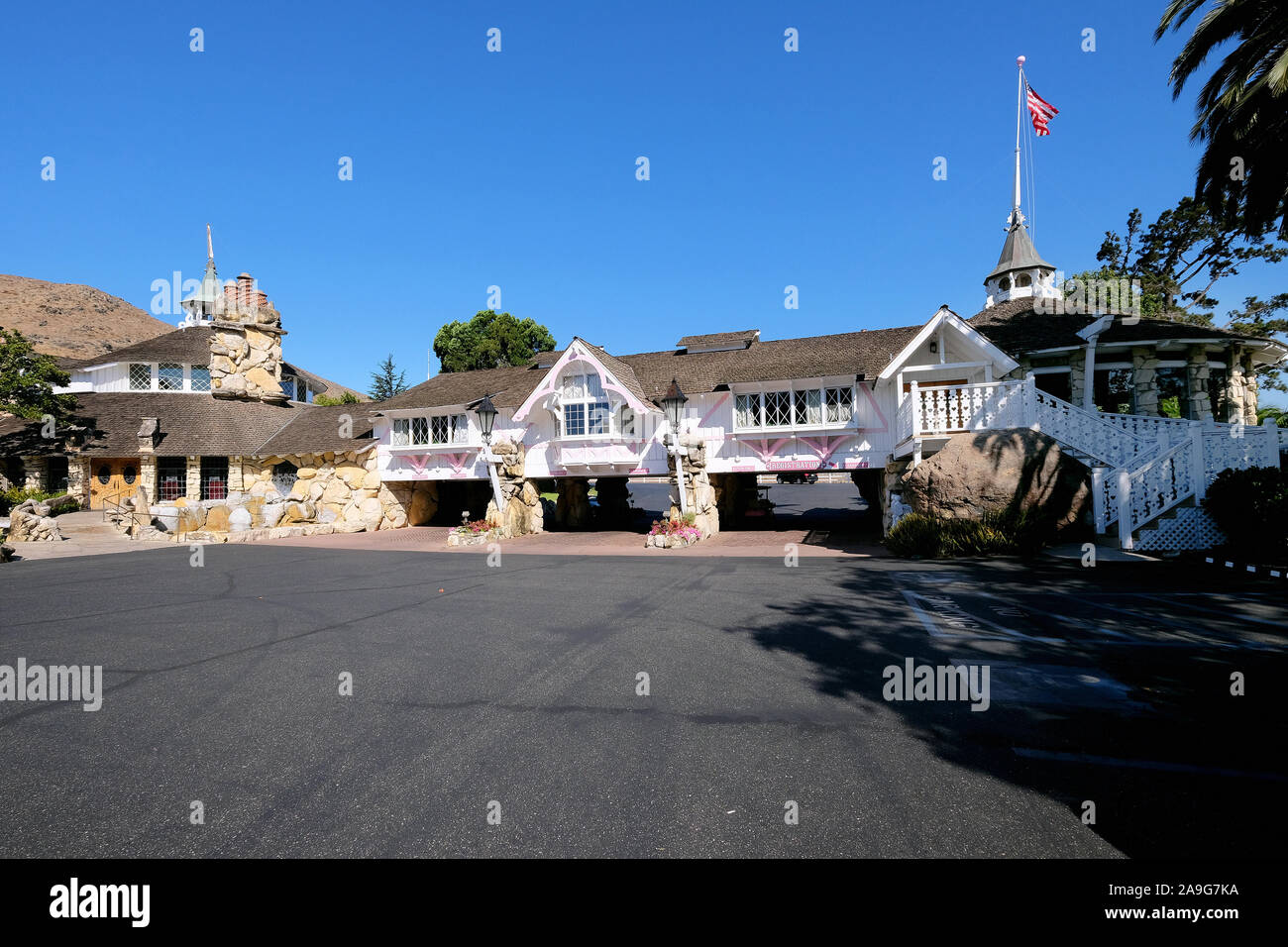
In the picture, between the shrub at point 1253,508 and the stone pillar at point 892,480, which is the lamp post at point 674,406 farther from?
the shrub at point 1253,508

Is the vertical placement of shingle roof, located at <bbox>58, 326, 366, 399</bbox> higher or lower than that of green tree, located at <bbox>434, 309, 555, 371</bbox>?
lower

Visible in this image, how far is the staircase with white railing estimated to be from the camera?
12.6 meters

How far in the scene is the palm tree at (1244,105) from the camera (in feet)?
40.6

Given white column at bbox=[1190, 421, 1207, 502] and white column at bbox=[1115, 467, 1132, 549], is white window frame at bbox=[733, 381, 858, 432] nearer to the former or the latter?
white column at bbox=[1115, 467, 1132, 549]

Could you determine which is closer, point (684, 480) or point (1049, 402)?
point (1049, 402)

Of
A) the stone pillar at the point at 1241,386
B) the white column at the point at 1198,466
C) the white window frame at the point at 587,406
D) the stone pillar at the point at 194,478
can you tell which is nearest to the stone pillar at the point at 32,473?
the stone pillar at the point at 194,478

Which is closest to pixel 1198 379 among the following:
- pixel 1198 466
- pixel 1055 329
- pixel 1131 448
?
pixel 1055 329

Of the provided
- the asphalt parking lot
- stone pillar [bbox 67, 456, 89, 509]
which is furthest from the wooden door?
the asphalt parking lot

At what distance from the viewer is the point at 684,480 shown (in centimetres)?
2142

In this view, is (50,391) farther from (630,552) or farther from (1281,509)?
(1281,509)

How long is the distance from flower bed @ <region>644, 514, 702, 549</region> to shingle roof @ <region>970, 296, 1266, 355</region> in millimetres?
12092

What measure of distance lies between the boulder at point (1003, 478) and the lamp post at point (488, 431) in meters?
13.8
